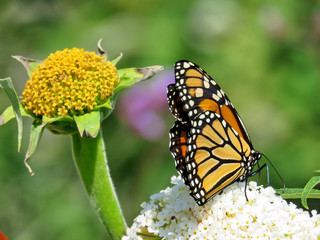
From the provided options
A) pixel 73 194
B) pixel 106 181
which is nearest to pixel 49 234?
pixel 73 194

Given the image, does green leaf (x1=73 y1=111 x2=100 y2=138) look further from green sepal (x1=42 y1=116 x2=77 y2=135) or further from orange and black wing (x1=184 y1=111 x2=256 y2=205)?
orange and black wing (x1=184 y1=111 x2=256 y2=205)

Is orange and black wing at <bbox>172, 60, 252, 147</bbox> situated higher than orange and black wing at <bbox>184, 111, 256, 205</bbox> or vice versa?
orange and black wing at <bbox>172, 60, 252, 147</bbox>

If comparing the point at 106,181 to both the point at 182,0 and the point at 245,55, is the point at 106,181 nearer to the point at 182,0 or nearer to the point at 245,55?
the point at 245,55

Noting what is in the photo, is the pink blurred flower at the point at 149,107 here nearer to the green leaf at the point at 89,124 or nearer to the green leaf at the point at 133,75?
the green leaf at the point at 133,75

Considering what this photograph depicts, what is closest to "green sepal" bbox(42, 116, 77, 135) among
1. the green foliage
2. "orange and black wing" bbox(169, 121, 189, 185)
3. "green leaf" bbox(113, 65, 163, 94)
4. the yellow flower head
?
the yellow flower head

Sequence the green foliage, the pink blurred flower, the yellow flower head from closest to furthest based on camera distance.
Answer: the green foliage
the yellow flower head
the pink blurred flower

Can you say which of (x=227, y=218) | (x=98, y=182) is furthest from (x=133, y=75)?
(x=227, y=218)

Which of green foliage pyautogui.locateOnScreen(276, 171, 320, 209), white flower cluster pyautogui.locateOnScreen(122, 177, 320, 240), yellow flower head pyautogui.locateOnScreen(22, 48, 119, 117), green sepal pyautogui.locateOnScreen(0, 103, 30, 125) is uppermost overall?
yellow flower head pyautogui.locateOnScreen(22, 48, 119, 117)
